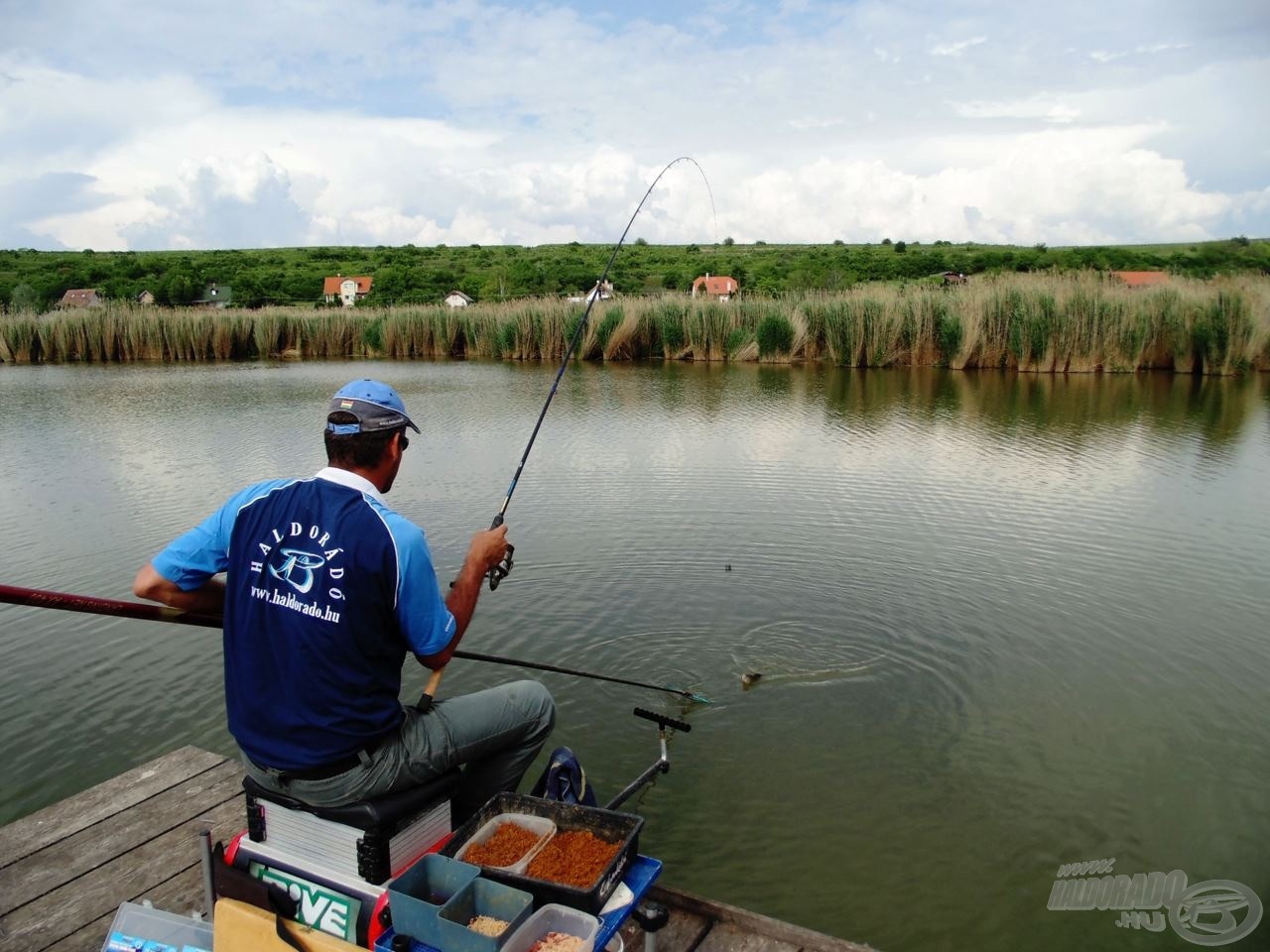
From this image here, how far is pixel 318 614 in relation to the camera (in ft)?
7.98

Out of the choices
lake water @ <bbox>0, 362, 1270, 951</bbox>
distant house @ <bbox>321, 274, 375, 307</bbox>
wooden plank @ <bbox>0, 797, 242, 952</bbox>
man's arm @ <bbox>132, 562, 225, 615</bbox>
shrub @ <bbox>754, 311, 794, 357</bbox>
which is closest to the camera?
man's arm @ <bbox>132, 562, 225, 615</bbox>

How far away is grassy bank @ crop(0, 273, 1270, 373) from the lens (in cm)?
1894

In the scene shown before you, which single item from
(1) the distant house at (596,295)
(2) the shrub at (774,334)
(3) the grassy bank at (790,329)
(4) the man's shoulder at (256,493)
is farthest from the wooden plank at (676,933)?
(2) the shrub at (774,334)

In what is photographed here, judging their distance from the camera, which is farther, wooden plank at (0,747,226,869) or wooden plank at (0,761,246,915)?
wooden plank at (0,747,226,869)

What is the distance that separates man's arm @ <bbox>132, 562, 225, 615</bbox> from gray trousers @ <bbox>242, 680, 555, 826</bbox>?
492 mm

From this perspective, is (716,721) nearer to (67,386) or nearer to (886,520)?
(886,520)

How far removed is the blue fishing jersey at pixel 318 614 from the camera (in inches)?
96.1

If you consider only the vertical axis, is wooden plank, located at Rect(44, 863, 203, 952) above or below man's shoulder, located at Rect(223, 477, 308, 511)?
below

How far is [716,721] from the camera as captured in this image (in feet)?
16.2

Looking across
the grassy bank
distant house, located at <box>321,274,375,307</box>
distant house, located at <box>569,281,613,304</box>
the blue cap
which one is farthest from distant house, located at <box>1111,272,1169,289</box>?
distant house, located at <box>321,274,375,307</box>

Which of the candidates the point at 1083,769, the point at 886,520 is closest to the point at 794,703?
the point at 1083,769

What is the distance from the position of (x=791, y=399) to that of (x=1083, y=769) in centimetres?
1220

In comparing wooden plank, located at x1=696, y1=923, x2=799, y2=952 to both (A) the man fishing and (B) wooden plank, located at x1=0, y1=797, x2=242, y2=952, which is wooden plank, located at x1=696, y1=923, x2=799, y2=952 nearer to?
(A) the man fishing

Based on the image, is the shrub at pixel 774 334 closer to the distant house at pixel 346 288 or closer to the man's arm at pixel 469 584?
the man's arm at pixel 469 584
